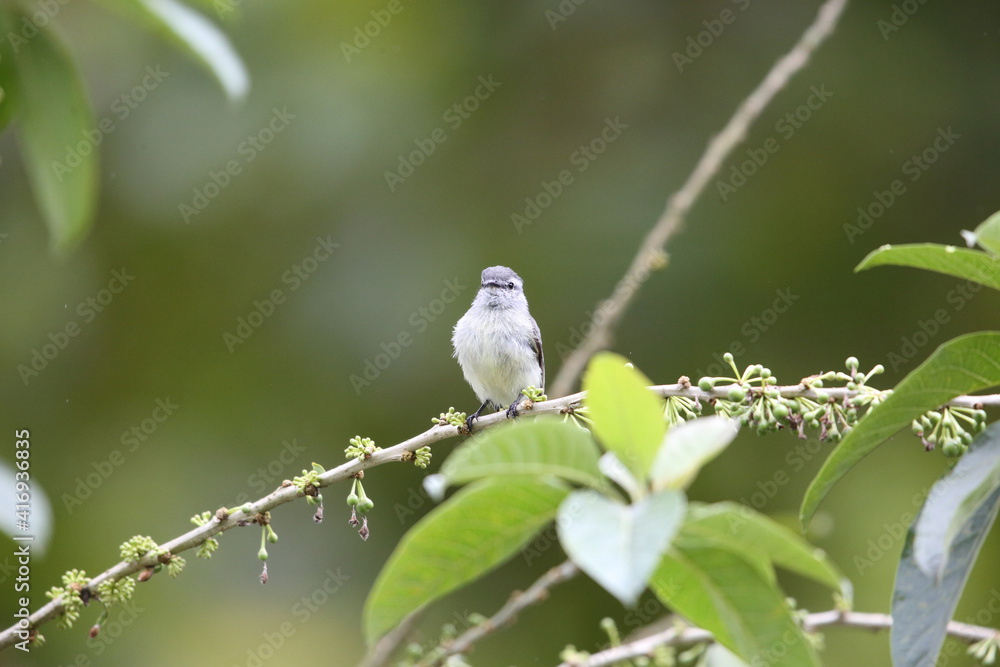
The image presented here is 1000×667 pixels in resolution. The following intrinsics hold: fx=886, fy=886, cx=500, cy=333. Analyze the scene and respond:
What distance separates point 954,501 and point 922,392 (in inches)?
8.9

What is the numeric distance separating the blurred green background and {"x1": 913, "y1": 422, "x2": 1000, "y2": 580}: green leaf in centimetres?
389

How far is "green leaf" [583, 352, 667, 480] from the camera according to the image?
1.19 m

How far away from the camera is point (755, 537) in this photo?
45.9 inches

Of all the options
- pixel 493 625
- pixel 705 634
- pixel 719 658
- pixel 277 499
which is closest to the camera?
pixel 277 499

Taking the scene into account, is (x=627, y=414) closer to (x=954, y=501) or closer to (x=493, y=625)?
(x=954, y=501)

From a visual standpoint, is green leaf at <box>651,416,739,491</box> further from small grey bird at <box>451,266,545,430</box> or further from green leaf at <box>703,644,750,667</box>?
small grey bird at <box>451,266,545,430</box>

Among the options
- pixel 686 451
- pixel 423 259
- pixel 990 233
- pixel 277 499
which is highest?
pixel 423 259

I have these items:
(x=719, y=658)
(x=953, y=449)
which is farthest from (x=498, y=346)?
(x=953, y=449)

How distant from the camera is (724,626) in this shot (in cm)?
126

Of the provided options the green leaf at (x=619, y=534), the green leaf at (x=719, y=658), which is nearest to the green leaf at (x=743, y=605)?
the green leaf at (x=619, y=534)

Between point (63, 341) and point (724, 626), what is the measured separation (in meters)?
6.03

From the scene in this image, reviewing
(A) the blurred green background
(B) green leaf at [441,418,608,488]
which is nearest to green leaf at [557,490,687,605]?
(B) green leaf at [441,418,608,488]

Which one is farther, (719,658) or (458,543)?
(719,658)

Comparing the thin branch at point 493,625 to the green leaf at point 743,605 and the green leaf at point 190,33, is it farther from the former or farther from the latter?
the green leaf at point 190,33
